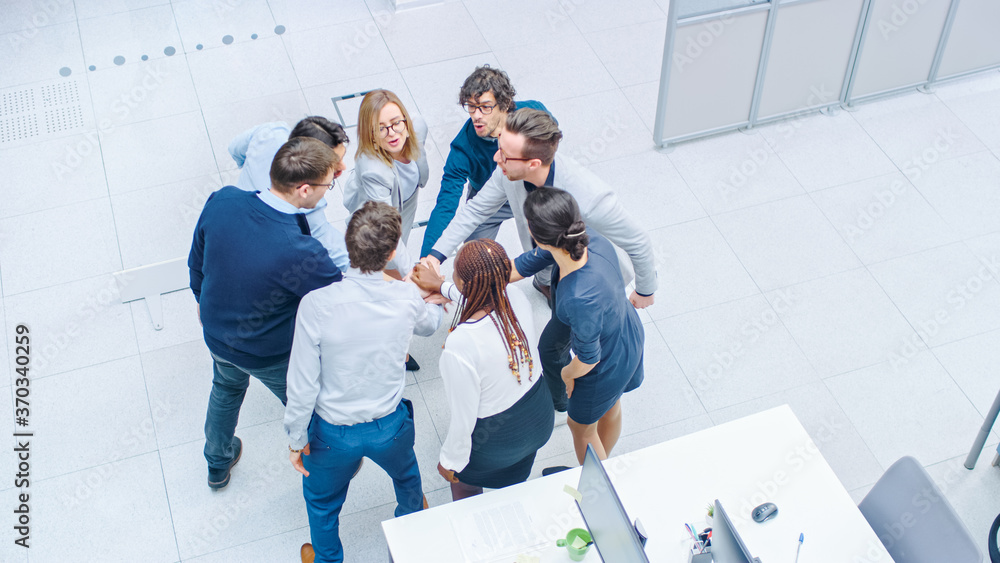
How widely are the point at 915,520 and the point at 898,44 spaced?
3501mm

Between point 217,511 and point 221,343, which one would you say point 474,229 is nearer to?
point 221,343

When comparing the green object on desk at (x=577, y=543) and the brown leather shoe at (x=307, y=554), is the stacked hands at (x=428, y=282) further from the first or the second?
the brown leather shoe at (x=307, y=554)

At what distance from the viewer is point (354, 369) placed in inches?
103

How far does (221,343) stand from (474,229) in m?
1.13

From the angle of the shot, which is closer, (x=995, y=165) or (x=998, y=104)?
(x=995, y=165)

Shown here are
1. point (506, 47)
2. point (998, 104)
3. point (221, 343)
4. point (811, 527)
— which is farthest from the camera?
point (506, 47)

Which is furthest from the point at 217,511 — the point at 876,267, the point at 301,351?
the point at 876,267

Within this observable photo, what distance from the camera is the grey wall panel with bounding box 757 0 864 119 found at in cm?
479

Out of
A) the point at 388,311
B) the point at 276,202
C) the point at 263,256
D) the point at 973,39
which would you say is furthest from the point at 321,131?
the point at 973,39

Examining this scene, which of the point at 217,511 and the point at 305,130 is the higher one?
the point at 305,130

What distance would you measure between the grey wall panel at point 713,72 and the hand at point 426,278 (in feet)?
7.51

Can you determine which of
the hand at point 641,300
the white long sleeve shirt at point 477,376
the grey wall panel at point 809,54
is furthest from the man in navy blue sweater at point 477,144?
the grey wall panel at point 809,54

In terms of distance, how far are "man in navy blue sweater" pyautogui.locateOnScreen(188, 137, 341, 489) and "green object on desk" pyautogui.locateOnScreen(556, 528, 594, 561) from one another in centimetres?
112

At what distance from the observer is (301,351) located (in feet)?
8.54
